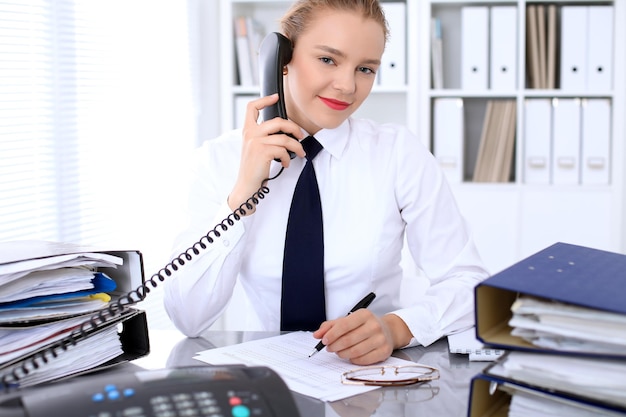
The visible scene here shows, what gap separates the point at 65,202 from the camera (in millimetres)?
2273

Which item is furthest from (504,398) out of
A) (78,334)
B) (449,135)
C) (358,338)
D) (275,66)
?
(449,135)

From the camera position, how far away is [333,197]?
170 centimetres

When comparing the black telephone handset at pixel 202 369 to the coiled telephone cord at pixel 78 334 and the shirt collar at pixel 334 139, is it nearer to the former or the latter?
the coiled telephone cord at pixel 78 334

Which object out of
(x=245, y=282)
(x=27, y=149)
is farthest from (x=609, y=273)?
(x=27, y=149)

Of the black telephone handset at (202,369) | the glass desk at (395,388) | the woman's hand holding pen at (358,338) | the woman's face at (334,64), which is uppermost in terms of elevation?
the woman's face at (334,64)

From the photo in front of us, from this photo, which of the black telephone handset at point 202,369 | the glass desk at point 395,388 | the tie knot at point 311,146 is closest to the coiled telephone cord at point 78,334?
the black telephone handset at point 202,369

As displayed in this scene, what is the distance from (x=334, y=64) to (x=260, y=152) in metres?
0.25

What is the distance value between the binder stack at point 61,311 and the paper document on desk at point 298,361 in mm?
143

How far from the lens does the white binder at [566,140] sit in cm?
322

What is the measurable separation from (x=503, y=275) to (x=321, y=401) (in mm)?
321

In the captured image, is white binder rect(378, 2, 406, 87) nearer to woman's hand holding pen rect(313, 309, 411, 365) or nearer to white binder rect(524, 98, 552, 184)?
white binder rect(524, 98, 552, 184)

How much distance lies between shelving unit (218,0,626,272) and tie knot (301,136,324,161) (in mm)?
1697

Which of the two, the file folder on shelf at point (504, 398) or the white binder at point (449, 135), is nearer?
the file folder on shelf at point (504, 398)

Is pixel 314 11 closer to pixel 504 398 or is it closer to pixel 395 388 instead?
pixel 395 388
